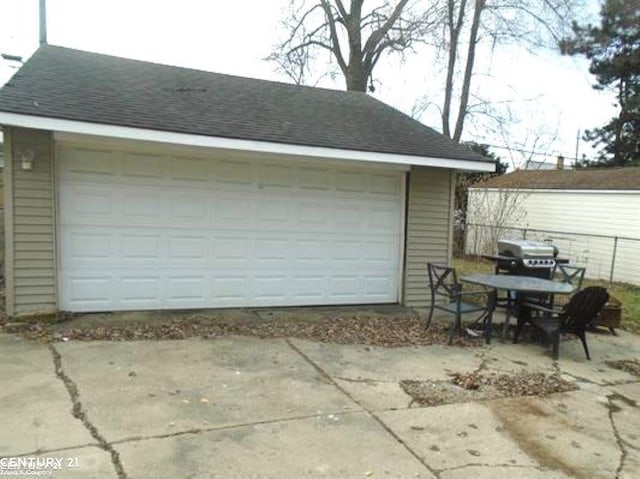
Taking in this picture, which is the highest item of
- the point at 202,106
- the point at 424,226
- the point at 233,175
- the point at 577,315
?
the point at 202,106

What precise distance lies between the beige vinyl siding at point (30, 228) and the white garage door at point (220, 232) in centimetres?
20

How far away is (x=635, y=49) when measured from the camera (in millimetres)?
22359

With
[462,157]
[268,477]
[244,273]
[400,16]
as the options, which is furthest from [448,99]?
[268,477]

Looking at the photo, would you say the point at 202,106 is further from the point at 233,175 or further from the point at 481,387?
the point at 481,387

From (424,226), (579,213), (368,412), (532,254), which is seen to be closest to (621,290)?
(579,213)

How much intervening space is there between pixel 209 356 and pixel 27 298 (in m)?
2.59

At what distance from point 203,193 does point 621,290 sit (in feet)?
34.0

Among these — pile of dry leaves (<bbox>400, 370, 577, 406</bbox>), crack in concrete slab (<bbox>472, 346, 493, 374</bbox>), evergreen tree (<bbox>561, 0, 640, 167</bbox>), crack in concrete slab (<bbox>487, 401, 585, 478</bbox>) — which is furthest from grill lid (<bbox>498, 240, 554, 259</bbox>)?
evergreen tree (<bbox>561, 0, 640, 167</bbox>)

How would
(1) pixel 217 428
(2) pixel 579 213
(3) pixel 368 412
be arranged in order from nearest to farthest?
(1) pixel 217 428, (3) pixel 368 412, (2) pixel 579 213

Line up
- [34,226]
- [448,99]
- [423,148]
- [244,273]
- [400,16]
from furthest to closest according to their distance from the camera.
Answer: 1. [448,99]
2. [400,16]
3. [423,148]
4. [244,273]
5. [34,226]

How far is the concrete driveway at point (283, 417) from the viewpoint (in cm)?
312

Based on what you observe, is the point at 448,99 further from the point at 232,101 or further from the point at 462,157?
the point at 232,101

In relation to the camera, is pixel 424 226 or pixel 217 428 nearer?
pixel 217 428

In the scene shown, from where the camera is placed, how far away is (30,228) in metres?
6.04
